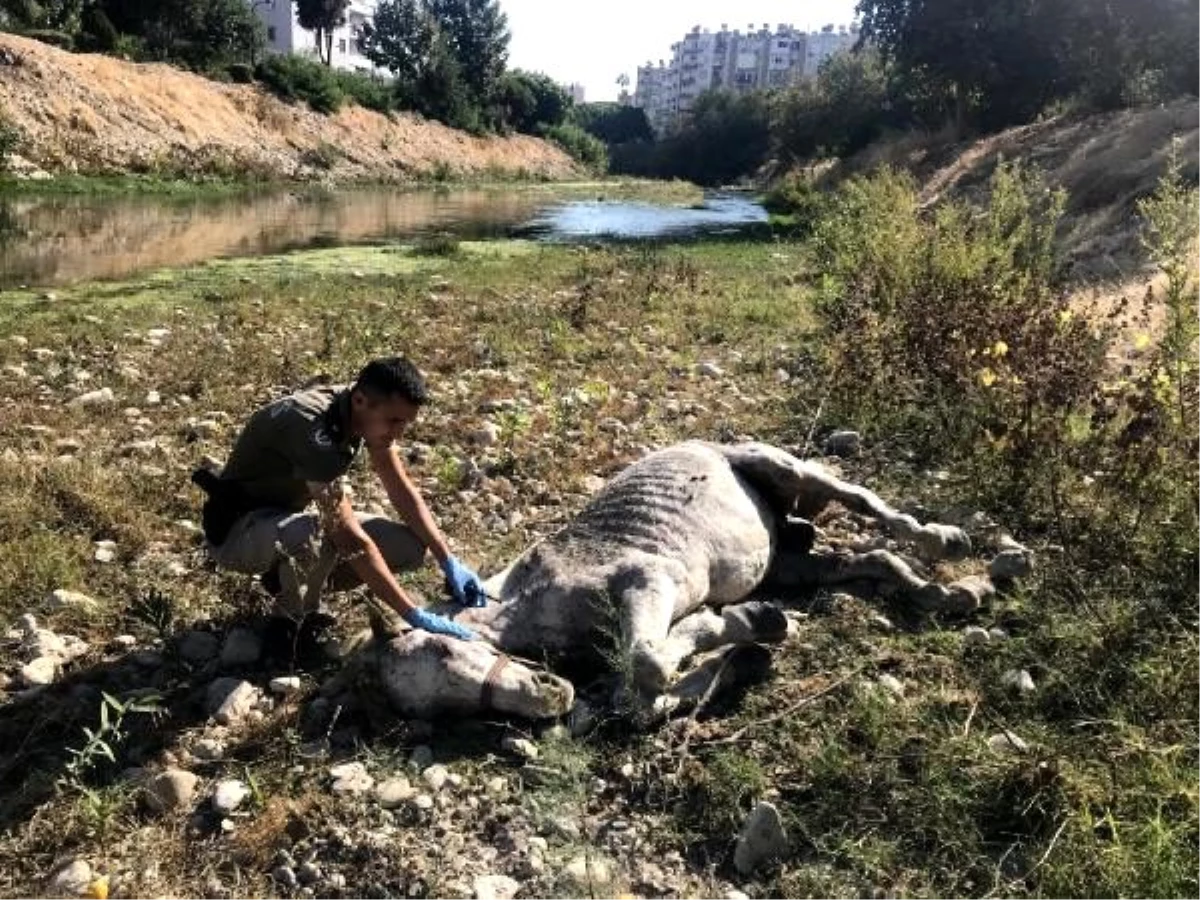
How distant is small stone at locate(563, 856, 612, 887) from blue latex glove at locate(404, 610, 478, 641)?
1.17 m

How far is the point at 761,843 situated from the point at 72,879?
240 centimetres

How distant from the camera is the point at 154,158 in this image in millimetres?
37281

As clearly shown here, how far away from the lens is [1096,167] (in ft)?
73.9

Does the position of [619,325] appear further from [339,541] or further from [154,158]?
[154,158]

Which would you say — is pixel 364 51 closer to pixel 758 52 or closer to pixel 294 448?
pixel 294 448

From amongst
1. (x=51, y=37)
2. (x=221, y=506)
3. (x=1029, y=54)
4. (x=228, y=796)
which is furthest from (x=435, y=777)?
(x=51, y=37)

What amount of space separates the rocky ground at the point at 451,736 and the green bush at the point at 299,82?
166 ft

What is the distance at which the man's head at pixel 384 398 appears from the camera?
4559mm

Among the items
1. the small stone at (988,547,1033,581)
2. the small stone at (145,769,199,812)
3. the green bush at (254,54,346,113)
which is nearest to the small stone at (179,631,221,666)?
the small stone at (145,769,199,812)

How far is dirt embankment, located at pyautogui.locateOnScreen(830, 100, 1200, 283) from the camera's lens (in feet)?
50.9

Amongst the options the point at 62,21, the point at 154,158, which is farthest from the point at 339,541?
the point at 62,21

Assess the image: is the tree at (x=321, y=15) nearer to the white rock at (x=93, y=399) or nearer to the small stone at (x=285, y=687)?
the white rock at (x=93, y=399)

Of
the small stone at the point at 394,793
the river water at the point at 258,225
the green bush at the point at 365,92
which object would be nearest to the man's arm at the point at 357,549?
the small stone at the point at 394,793

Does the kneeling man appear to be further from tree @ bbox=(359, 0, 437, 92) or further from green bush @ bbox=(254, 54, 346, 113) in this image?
tree @ bbox=(359, 0, 437, 92)
